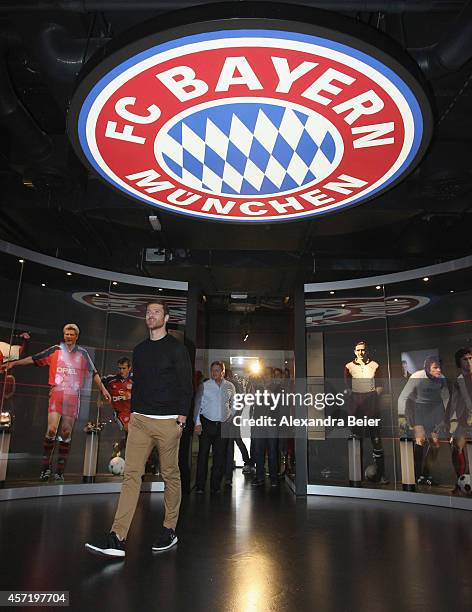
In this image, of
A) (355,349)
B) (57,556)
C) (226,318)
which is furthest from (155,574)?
(226,318)

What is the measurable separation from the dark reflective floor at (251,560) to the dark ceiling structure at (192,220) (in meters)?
2.84

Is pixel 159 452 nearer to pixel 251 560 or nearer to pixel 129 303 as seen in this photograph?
pixel 251 560

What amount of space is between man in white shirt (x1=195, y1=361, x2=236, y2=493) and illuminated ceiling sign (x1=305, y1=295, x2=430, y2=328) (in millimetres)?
1647

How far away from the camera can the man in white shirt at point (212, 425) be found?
6.15 metres

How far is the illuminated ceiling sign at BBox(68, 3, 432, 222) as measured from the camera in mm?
2473

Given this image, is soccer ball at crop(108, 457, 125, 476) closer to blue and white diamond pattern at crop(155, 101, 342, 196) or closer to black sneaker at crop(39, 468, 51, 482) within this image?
black sneaker at crop(39, 468, 51, 482)

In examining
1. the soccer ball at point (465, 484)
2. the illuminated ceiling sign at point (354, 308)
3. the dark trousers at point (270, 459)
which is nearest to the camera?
the soccer ball at point (465, 484)

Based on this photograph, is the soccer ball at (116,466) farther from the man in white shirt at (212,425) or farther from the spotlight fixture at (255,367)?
the spotlight fixture at (255,367)

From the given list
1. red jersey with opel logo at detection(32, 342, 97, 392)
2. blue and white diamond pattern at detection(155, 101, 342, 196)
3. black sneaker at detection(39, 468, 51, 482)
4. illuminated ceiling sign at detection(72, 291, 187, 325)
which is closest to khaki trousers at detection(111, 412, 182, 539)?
blue and white diamond pattern at detection(155, 101, 342, 196)

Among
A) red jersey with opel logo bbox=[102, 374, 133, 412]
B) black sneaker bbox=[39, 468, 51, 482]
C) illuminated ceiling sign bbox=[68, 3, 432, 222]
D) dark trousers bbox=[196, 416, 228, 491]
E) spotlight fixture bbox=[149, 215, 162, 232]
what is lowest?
black sneaker bbox=[39, 468, 51, 482]

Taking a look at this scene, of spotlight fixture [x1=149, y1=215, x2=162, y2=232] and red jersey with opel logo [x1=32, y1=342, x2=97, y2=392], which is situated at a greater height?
spotlight fixture [x1=149, y1=215, x2=162, y2=232]

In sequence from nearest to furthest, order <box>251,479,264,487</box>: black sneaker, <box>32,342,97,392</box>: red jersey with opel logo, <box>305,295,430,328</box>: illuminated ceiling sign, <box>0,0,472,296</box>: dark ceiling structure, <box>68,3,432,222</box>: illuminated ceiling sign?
1. <box>68,3,432,222</box>: illuminated ceiling sign
2. <box>0,0,472,296</box>: dark ceiling structure
3. <box>32,342,97,392</box>: red jersey with opel logo
4. <box>305,295,430,328</box>: illuminated ceiling sign
5. <box>251,479,264,487</box>: black sneaker

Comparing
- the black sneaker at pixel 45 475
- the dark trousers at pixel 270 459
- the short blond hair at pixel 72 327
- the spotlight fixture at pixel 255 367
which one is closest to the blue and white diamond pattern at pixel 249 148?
the short blond hair at pixel 72 327

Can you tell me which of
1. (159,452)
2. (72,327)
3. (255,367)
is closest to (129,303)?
(72,327)
